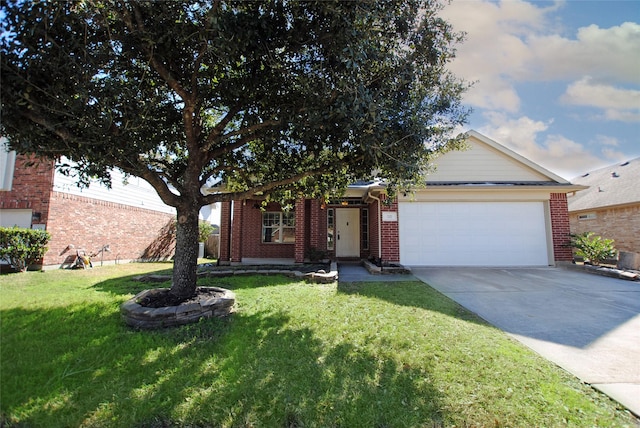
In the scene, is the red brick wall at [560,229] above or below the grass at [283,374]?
above

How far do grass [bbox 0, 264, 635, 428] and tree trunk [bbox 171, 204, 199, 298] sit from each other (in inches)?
34.0

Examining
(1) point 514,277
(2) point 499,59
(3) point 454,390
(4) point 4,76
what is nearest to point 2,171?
(4) point 4,76

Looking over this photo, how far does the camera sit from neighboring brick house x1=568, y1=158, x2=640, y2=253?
13984mm

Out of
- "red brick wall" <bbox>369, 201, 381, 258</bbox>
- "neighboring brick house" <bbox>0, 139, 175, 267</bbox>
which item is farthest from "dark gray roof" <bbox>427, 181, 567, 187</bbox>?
"neighboring brick house" <bbox>0, 139, 175, 267</bbox>

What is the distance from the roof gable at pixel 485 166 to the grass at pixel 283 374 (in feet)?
25.8

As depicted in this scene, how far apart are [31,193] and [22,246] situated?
2.23 meters

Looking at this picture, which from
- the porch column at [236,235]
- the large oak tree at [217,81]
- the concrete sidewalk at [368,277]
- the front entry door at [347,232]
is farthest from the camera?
the front entry door at [347,232]

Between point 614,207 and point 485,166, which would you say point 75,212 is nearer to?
point 485,166

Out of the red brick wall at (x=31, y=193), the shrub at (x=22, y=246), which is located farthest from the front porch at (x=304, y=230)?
the red brick wall at (x=31, y=193)

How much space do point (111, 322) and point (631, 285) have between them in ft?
38.4

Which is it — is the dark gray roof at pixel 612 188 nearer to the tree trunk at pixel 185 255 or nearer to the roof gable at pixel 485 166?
the roof gable at pixel 485 166

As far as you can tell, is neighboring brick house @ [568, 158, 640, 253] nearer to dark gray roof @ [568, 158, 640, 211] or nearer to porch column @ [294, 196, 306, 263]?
dark gray roof @ [568, 158, 640, 211]

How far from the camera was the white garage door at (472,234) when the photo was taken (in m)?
10.8

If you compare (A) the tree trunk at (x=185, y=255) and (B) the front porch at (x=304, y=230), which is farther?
(B) the front porch at (x=304, y=230)
